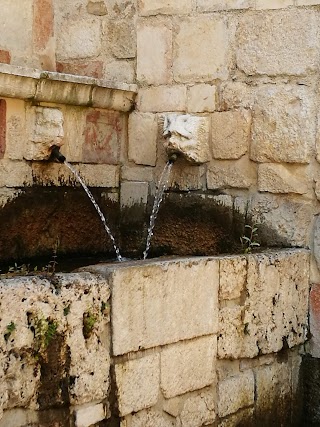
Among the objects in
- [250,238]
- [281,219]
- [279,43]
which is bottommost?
[250,238]

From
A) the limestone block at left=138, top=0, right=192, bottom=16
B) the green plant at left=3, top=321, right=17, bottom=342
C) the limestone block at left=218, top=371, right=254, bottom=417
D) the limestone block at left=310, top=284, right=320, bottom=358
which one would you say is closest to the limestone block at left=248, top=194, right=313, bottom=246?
the limestone block at left=310, top=284, right=320, bottom=358

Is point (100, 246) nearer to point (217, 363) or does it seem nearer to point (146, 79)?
point (146, 79)

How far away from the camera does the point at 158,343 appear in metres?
2.92

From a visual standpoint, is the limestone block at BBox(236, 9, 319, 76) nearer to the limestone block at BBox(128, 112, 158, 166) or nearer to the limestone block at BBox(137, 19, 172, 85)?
the limestone block at BBox(137, 19, 172, 85)

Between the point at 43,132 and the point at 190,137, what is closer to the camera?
the point at 43,132

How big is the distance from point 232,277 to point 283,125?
102 cm

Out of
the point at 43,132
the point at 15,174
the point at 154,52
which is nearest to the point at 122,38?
the point at 154,52

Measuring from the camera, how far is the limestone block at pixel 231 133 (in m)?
4.07

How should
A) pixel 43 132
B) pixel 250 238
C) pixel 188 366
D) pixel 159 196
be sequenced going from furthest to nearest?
1. pixel 159 196
2. pixel 250 238
3. pixel 43 132
4. pixel 188 366

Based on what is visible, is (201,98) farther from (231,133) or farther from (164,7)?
(164,7)

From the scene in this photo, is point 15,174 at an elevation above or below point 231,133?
below

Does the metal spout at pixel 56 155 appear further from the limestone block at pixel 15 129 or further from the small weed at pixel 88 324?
the small weed at pixel 88 324

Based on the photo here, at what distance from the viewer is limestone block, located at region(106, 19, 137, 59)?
14.5 ft

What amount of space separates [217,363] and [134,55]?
201cm
